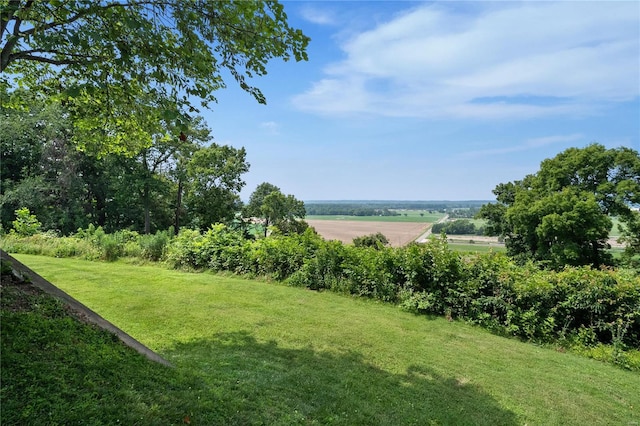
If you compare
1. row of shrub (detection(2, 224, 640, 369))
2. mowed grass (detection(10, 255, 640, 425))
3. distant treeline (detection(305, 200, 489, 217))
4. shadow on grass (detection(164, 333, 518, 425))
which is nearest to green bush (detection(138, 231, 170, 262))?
row of shrub (detection(2, 224, 640, 369))

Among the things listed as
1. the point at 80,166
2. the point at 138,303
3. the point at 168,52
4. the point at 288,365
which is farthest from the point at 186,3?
the point at 80,166

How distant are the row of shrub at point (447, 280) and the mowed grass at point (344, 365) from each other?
481mm

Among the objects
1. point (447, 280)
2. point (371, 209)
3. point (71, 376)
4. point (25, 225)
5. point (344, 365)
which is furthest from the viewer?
point (371, 209)

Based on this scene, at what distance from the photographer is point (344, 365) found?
4.19m

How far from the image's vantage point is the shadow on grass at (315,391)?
2.69 metres

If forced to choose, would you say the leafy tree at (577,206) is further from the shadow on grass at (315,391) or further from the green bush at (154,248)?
the green bush at (154,248)

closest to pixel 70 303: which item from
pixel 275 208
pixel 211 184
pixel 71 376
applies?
pixel 71 376

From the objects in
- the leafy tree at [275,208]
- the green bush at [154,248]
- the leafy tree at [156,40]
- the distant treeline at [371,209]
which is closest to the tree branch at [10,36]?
the leafy tree at [156,40]

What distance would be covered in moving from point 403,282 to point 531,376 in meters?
3.43

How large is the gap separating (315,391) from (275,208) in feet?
104

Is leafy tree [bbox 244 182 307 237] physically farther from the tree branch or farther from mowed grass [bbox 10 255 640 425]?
the tree branch

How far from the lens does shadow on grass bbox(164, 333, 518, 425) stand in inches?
106

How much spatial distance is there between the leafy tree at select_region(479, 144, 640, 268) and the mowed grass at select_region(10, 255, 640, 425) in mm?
20041

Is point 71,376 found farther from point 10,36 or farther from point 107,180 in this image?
point 107,180
